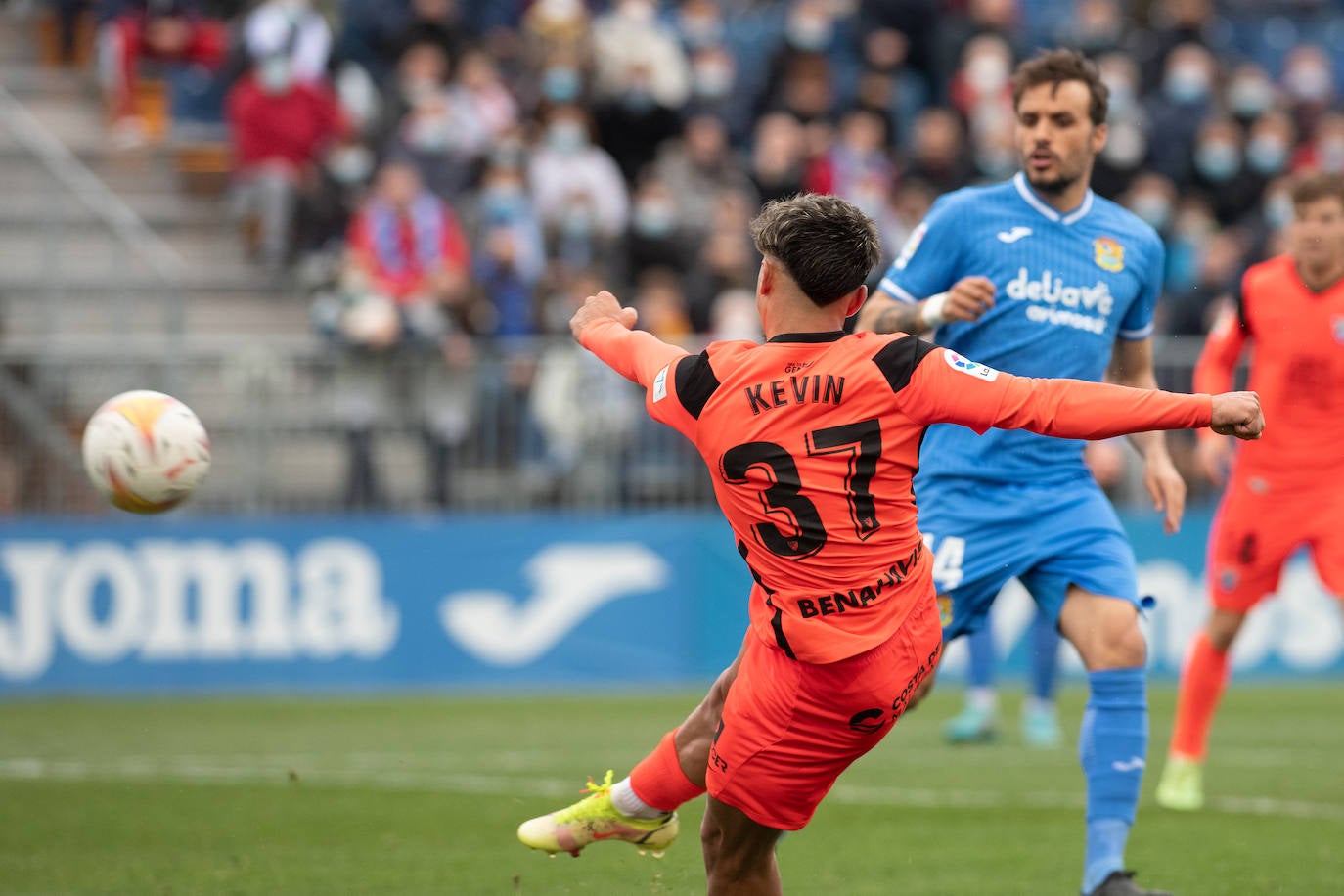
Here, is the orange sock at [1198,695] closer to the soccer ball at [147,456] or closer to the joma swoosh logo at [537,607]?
the soccer ball at [147,456]

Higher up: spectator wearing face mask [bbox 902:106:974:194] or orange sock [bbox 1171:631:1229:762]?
spectator wearing face mask [bbox 902:106:974:194]

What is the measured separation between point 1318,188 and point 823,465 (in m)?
4.40

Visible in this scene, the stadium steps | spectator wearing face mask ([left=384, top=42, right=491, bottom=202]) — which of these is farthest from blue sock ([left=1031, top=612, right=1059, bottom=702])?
the stadium steps

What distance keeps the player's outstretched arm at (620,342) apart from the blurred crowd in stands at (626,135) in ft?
28.2

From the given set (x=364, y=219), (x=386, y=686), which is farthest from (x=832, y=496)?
(x=364, y=219)

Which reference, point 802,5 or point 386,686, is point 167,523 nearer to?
point 386,686

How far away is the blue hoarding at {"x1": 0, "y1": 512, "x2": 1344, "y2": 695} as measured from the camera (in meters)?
13.1

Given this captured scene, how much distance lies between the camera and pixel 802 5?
58.6 feet

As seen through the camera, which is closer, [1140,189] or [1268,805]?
[1268,805]

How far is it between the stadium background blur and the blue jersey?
1.54 m

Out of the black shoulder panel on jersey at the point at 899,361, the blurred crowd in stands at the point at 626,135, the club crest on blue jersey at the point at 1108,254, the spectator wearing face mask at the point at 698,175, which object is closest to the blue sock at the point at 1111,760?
the club crest on blue jersey at the point at 1108,254

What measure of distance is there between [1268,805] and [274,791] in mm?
4547

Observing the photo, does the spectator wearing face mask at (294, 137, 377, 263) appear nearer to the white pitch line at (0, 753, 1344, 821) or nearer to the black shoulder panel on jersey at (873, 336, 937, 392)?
the white pitch line at (0, 753, 1344, 821)

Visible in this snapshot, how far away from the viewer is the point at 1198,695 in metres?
8.20
